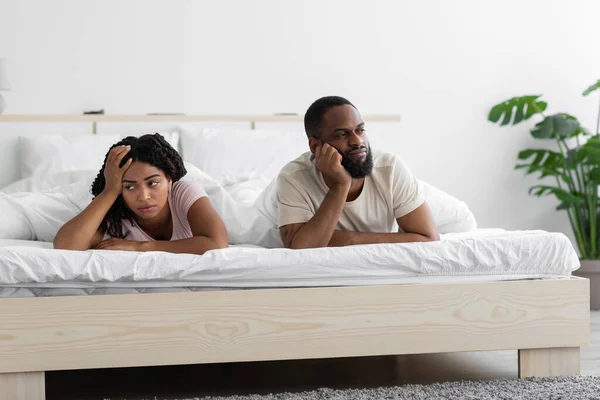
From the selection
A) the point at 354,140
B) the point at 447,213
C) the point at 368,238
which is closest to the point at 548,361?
the point at 368,238

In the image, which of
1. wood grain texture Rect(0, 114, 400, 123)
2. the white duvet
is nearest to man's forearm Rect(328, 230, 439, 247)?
the white duvet

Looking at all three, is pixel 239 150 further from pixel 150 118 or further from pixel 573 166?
pixel 573 166

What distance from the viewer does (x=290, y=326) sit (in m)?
2.03

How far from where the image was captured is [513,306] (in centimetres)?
213

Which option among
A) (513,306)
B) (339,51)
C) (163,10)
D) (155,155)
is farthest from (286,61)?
(513,306)

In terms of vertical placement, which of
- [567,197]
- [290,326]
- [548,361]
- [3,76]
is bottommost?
[548,361]

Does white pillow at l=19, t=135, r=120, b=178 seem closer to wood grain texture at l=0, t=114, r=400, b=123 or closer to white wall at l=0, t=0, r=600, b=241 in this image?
wood grain texture at l=0, t=114, r=400, b=123

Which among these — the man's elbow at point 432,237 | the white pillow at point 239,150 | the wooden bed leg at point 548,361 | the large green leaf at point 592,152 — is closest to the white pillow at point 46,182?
the white pillow at point 239,150

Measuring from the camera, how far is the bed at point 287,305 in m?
1.93

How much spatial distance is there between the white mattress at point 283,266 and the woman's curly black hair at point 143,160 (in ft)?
0.90

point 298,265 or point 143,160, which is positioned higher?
point 143,160

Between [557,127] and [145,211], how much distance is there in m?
2.55

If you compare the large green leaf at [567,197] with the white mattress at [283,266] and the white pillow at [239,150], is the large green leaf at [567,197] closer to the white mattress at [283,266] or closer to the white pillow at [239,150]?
the white pillow at [239,150]

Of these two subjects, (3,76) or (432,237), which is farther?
(3,76)
